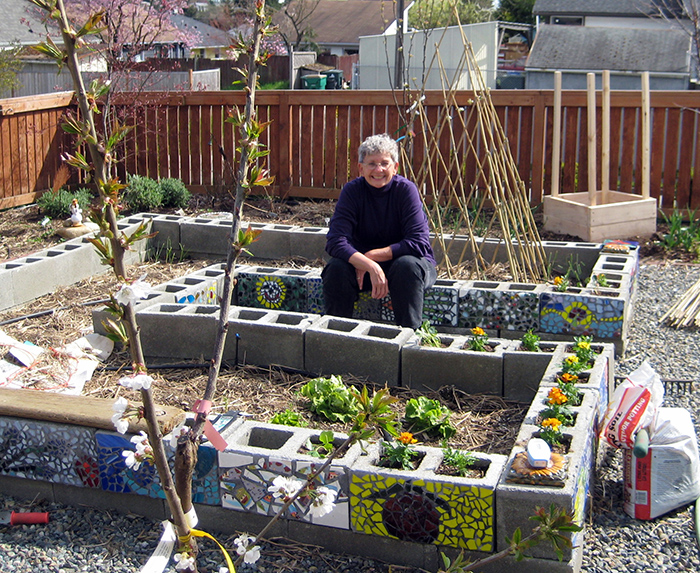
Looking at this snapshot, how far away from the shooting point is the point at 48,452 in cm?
Answer: 290

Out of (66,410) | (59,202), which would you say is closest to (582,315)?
(66,410)

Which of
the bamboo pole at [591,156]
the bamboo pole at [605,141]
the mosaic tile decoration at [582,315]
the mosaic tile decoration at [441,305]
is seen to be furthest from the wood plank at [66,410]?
the bamboo pole at [605,141]

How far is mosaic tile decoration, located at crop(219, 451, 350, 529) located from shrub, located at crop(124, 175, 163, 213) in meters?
5.16

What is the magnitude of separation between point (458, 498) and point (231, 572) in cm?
98

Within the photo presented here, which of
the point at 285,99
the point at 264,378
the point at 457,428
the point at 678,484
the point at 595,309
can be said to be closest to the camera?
the point at 678,484

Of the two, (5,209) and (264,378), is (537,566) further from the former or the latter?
(5,209)

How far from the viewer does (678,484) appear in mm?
2752

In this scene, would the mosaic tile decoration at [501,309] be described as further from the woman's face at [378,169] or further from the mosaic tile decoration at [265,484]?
the mosaic tile decoration at [265,484]

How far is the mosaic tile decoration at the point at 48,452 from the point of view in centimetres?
285

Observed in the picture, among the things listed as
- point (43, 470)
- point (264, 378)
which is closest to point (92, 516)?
point (43, 470)

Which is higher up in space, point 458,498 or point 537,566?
point 458,498

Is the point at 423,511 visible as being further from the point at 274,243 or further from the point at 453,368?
the point at 274,243

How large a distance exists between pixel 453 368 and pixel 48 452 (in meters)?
1.73

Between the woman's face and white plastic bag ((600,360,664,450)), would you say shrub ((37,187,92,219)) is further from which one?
white plastic bag ((600,360,664,450))
